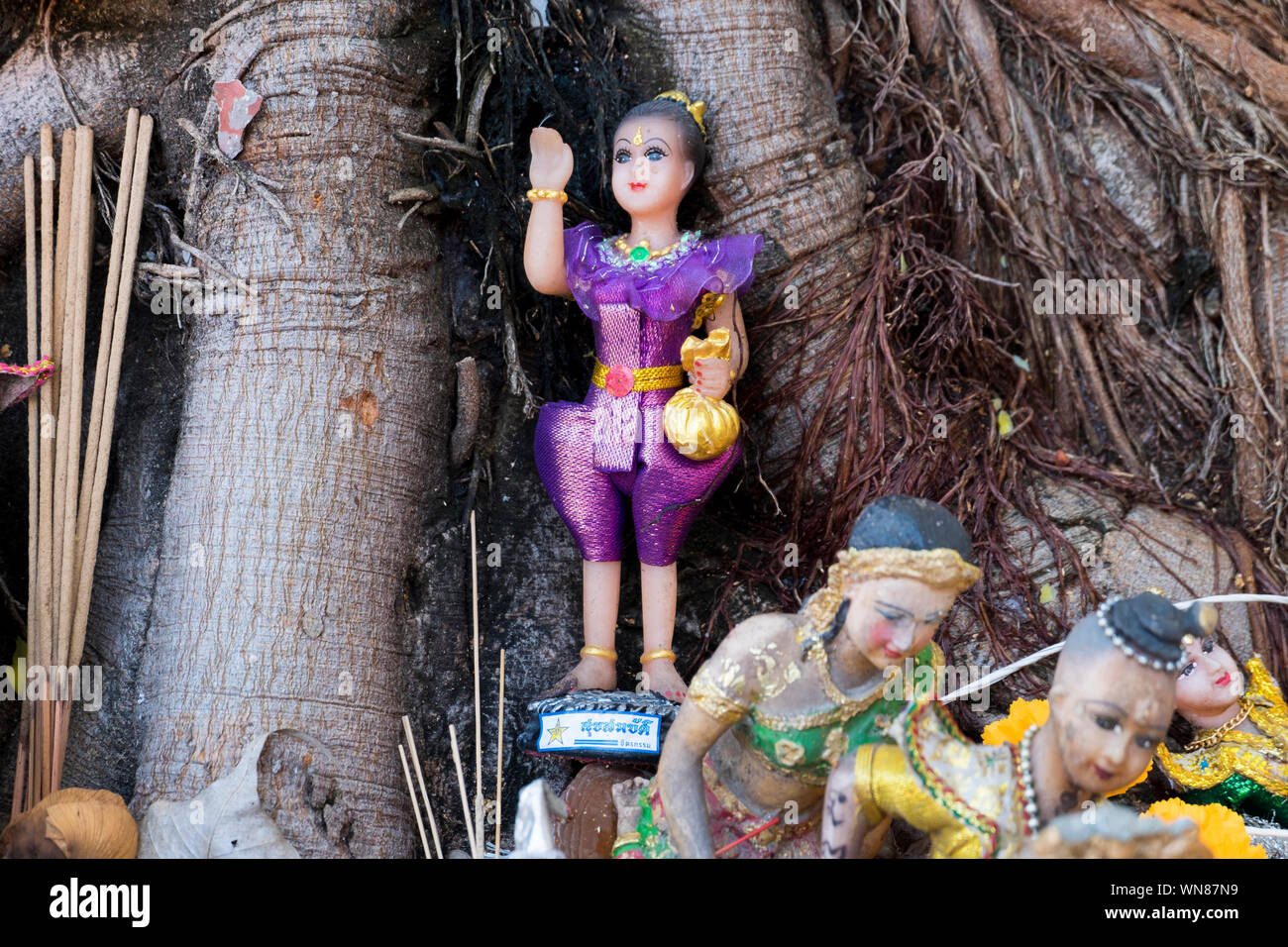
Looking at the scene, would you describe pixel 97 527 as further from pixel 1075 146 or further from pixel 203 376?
pixel 1075 146

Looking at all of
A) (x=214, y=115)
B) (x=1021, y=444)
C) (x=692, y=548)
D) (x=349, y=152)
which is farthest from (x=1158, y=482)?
(x=214, y=115)

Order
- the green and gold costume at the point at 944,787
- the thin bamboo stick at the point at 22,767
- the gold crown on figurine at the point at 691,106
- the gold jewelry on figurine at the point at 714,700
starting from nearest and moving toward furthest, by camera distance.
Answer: the green and gold costume at the point at 944,787, the gold jewelry on figurine at the point at 714,700, the thin bamboo stick at the point at 22,767, the gold crown on figurine at the point at 691,106

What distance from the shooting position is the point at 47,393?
348 cm

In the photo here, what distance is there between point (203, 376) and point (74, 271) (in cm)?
46

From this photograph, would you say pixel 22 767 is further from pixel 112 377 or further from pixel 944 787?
pixel 944 787

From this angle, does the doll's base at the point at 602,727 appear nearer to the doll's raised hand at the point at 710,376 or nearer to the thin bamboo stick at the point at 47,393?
the doll's raised hand at the point at 710,376

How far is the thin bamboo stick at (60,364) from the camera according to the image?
3375 mm

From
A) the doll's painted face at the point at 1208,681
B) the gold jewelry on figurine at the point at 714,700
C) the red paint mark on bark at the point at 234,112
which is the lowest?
the doll's painted face at the point at 1208,681

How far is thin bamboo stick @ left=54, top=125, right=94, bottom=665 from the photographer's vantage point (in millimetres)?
3369

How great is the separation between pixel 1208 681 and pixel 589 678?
5.09ft

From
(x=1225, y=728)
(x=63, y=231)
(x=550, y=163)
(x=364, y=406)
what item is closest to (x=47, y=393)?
(x=63, y=231)

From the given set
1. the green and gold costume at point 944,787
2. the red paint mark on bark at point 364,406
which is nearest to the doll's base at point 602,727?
the green and gold costume at point 944,787

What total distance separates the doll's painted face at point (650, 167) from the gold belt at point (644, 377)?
0.41 metres
